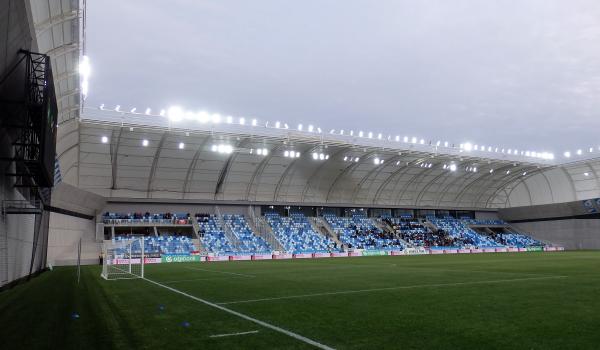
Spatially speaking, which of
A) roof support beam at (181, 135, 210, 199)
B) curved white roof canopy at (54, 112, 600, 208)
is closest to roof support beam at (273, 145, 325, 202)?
curved white roof canopy at (54, 112, 600, 208)

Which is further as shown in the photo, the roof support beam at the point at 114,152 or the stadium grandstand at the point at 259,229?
the roof support beam at the point at 114,152

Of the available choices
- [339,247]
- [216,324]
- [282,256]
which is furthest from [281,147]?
[216,324]

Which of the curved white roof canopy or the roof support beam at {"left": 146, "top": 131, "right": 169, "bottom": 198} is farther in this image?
the curved white roof canopy

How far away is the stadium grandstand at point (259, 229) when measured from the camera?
9.62 metres

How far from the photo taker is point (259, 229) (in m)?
58.4

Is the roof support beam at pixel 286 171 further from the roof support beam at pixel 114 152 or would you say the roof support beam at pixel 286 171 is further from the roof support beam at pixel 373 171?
the roof support beam at pixel 114 152

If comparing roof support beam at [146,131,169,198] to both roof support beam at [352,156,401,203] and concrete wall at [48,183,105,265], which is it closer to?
concrete wall at [48,183,105,265]

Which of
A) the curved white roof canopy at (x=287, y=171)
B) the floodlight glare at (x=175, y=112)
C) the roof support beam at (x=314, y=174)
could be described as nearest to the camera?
the floodlight glare at (x=175, y=112)

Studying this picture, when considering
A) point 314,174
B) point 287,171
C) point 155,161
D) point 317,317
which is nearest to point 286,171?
point 287,171

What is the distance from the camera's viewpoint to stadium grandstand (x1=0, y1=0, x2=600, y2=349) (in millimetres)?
9625

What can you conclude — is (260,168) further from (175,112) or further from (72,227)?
(72,227)

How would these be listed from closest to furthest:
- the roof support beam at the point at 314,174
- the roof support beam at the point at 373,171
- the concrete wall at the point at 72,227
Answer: the concrete wall at the point at 72,227
the roof support beam at the point at 314,174
the roof support beam at the point at 373,171

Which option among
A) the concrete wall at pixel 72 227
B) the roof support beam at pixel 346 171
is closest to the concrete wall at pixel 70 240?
the concrete wall at pixel 72 227

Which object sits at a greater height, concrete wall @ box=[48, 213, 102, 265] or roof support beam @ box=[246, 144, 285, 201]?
roof support beam @ box=[246, 144, 285, 201]
